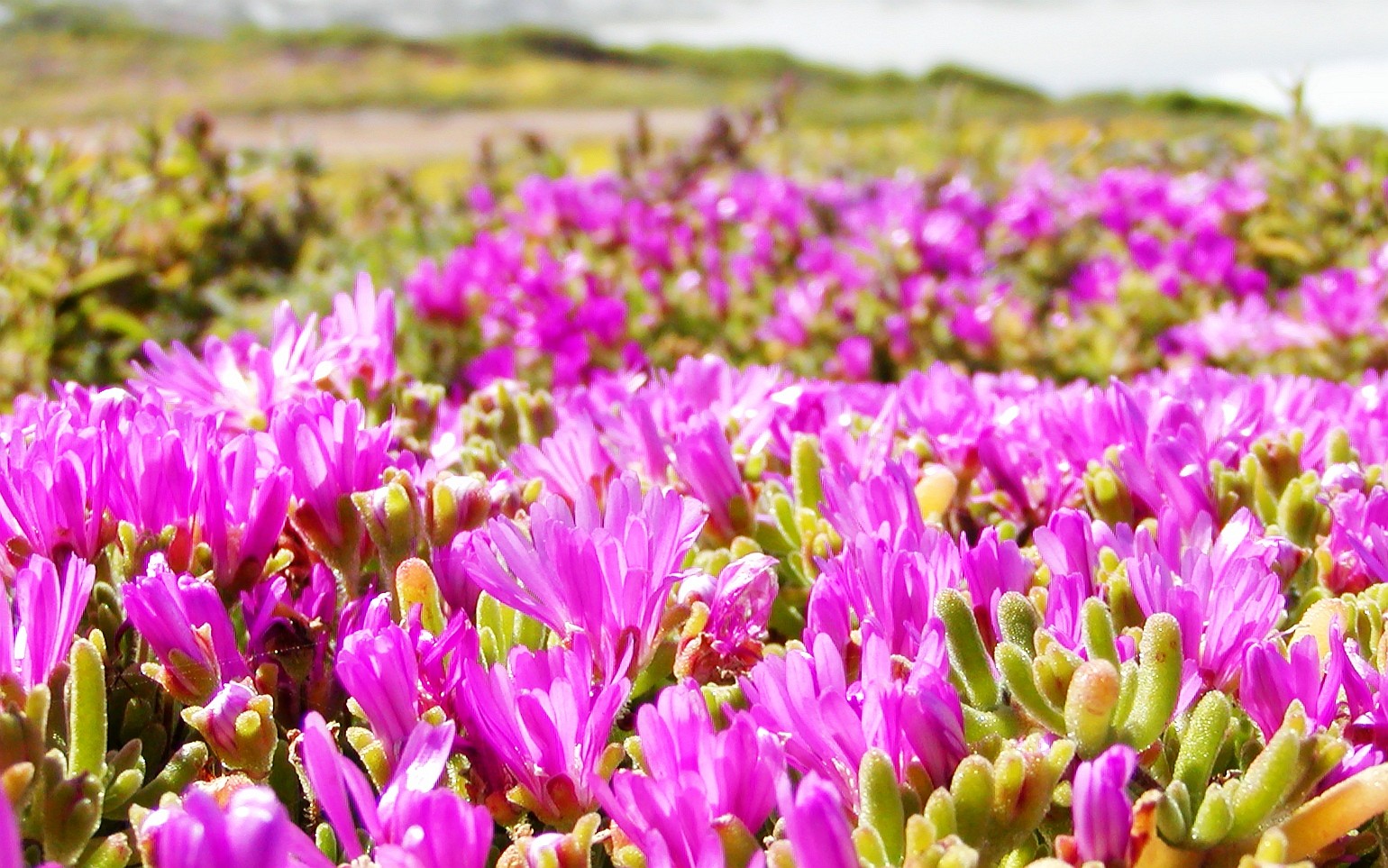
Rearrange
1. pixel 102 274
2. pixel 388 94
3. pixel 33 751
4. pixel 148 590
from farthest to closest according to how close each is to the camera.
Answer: pixel 388 94, pixel 102 274, pixel 148 590, pixel 33 751

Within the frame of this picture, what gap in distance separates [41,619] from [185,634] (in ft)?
0.35

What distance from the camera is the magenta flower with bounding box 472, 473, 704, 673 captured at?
1007mm

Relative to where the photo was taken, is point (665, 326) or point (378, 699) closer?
point (378, 699)

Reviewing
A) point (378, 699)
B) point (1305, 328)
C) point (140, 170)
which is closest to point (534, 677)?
point (378, 699)

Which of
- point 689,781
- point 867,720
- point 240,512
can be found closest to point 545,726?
point 689,781

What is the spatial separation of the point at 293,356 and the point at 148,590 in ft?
2.09

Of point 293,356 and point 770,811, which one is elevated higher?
point 293,356

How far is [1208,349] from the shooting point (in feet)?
10.6

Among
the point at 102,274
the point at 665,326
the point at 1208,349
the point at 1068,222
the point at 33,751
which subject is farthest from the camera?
the point at 1068,222

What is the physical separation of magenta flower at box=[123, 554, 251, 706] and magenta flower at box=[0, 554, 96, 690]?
0.05 m

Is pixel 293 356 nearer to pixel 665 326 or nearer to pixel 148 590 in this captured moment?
pixel 148 590

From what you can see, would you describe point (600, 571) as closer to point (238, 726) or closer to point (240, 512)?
point (238, 726)

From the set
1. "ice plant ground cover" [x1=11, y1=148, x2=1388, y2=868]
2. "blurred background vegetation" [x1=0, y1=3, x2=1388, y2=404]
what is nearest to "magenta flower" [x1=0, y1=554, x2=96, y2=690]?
"ice plant ground cover" [x1=11, y1=148, x2=1388, y2=868]

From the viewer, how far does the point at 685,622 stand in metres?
1.10
